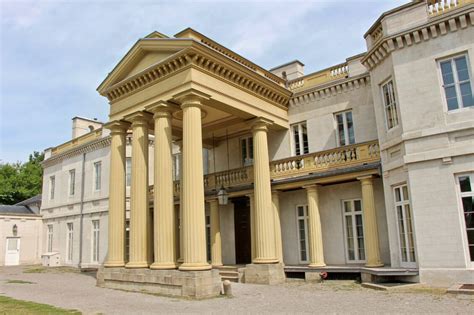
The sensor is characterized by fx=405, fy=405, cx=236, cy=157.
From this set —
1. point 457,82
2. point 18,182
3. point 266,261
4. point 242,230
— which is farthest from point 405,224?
point 18,182

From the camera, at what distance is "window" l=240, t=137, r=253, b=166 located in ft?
63.8

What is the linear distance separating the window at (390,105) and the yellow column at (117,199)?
10191 millimetres

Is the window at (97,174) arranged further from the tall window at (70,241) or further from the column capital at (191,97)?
the column capital at (191,97)

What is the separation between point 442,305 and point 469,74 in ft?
21.2

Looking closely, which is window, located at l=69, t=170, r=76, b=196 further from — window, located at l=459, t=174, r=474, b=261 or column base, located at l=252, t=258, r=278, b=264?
window, located at l=459, t=174, r=474, b=261

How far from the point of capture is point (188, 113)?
44.2 ft

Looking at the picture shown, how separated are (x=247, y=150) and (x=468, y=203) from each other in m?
10.5

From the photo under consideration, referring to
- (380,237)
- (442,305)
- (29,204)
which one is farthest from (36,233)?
(442,305)

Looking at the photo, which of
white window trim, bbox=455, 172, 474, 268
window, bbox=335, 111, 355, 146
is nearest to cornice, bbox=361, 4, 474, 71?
window, bbox=335, 111, 355, 146

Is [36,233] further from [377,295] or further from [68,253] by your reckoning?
[377,295]

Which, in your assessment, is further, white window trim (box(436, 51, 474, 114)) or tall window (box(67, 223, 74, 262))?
tall window (box(67, 223, 74, 262))

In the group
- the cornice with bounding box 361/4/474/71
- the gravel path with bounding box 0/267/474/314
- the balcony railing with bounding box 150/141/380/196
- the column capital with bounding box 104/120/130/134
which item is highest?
the cornice with bounding box 361/4/474/71

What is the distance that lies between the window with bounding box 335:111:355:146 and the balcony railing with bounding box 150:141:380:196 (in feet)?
4.50

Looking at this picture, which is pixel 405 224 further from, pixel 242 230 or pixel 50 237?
pixel 50 237
